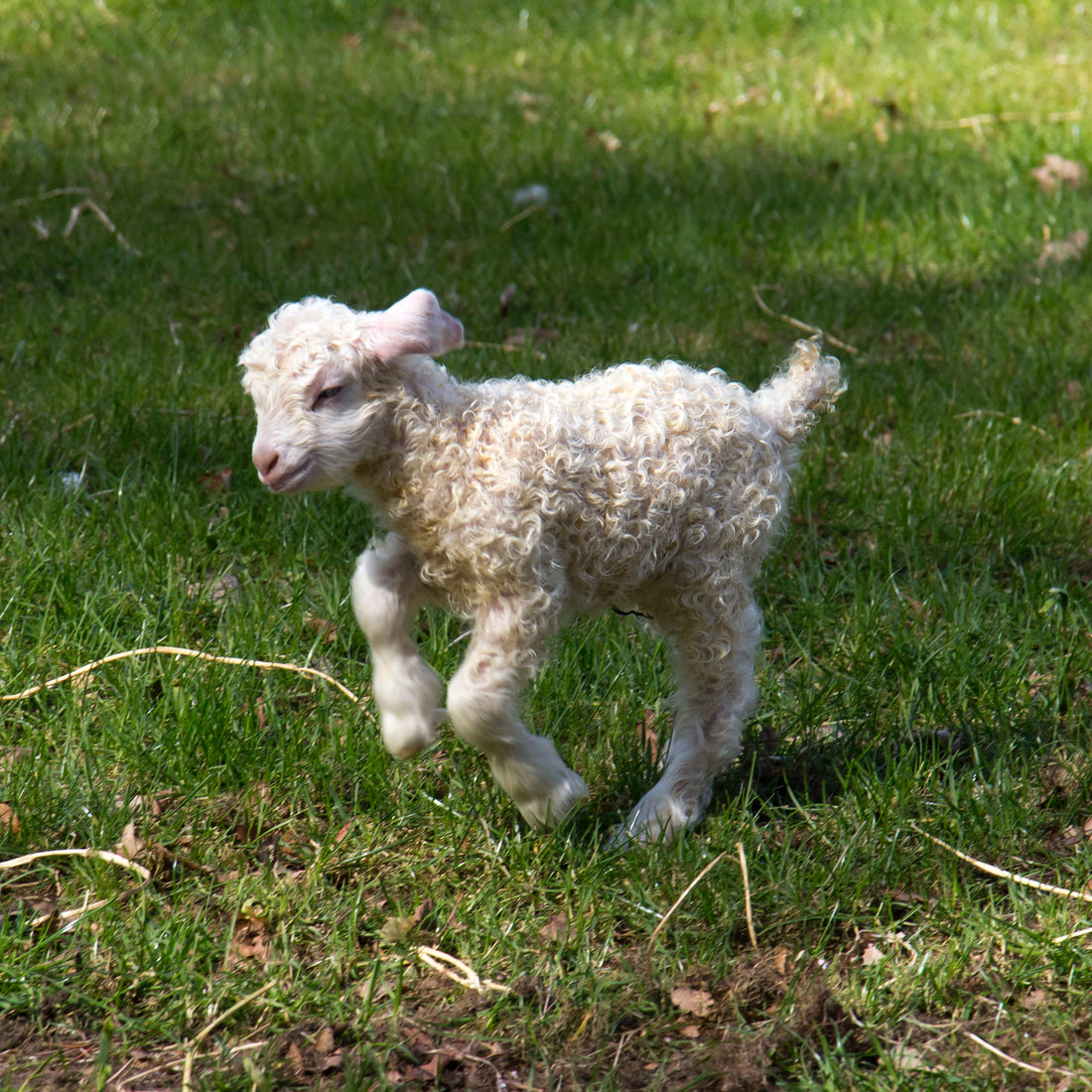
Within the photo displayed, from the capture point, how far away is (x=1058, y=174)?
25.0 feet

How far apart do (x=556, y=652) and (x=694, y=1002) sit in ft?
3.79

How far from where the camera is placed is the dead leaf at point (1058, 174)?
7512 mm

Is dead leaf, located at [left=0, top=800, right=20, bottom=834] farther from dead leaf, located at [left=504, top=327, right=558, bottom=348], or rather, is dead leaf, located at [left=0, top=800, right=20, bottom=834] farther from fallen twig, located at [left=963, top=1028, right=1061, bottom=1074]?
dead leaf, located at [left=504, top=327, right=558, bottom=348]

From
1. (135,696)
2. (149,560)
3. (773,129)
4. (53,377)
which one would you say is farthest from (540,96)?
(135,696)

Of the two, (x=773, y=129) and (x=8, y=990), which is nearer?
(x=8, y=990)

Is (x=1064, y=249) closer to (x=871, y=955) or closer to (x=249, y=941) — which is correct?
(x=871, y=955)

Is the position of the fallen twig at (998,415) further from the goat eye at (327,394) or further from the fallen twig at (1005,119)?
the fallen twig at (1005,119)

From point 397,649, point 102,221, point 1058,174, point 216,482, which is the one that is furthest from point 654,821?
point 1058,174

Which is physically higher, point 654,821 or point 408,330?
point 408,330

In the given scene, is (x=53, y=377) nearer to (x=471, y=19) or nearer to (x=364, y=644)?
(x=364, y=644)

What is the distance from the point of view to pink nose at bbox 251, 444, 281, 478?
8.86ft

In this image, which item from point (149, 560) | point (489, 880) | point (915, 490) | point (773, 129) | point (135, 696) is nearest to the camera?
point (489, 880)

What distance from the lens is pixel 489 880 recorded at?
317cm

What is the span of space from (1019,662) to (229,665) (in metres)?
2.37
